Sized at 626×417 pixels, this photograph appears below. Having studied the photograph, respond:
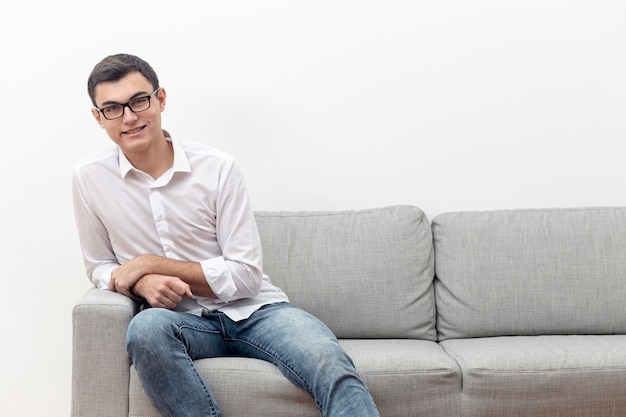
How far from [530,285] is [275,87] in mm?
1156

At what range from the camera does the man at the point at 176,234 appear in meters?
2.17

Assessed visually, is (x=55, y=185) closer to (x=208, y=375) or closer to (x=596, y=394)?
(x=208, y=375)

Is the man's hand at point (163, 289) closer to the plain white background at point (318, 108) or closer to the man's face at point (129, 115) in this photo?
the man's face at point (129, 115)

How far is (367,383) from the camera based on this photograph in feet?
7.04

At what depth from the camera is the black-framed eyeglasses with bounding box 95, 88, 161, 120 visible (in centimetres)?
222

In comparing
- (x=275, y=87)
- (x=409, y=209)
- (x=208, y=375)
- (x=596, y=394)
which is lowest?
(x=596, y=394)

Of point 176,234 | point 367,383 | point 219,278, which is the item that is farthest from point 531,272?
point 176,234

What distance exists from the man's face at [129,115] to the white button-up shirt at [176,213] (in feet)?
0.27

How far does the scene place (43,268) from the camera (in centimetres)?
288

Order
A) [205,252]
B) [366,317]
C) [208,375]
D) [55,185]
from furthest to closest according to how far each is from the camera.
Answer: [55,185] < [366,317] < [205,252] < [208,375]

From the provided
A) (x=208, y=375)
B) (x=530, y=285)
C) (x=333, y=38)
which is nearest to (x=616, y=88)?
(x=530, y=285)

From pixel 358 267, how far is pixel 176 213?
694mm

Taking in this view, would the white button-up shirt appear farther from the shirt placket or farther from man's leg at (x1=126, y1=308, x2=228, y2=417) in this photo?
man's leg at (x1=126, y1=308, x2=228, y2=417)

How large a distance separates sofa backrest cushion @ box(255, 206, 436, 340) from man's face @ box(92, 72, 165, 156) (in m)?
0.63
